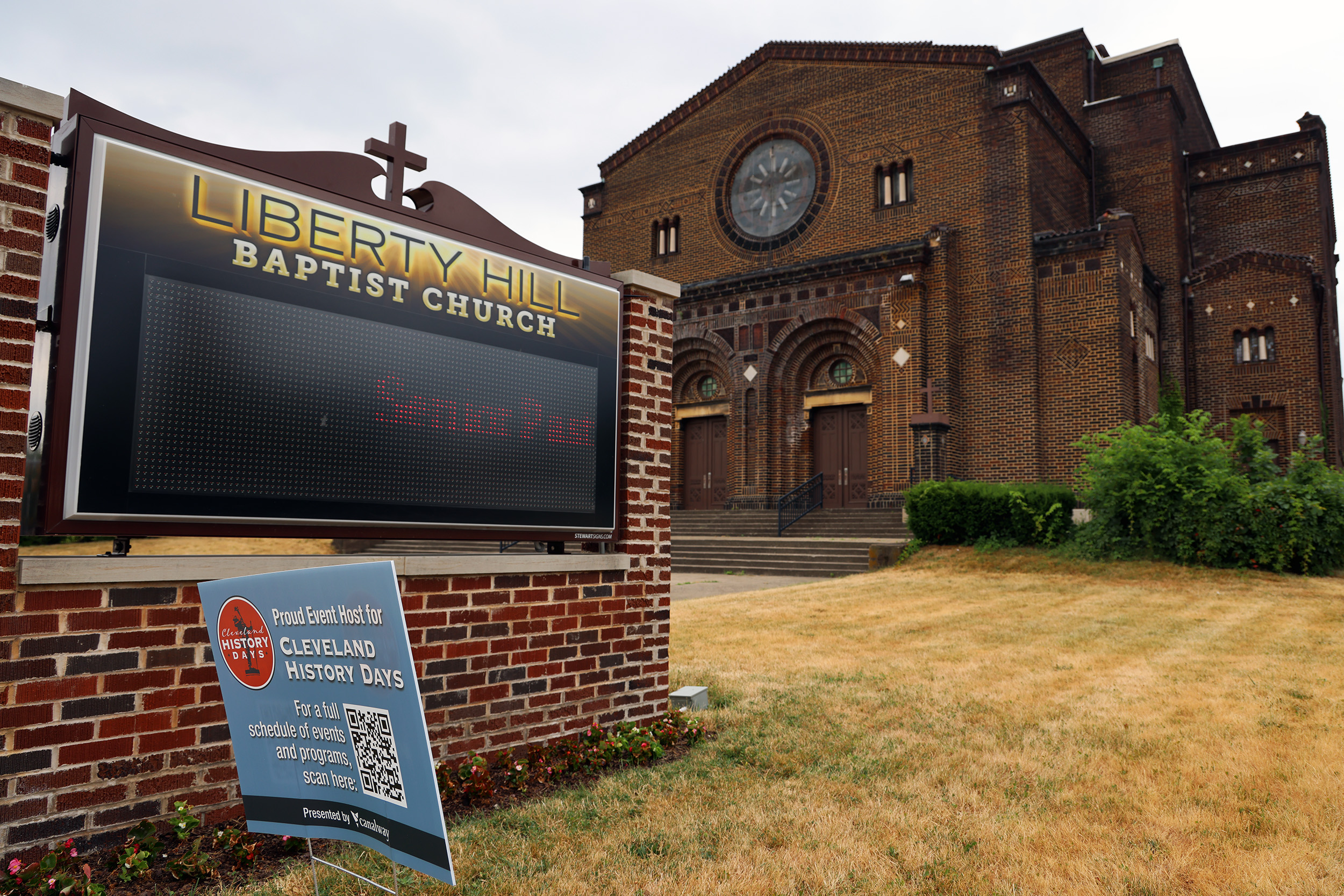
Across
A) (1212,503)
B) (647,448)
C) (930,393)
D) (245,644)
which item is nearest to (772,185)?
(930,393)

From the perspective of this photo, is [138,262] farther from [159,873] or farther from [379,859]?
[379,859]

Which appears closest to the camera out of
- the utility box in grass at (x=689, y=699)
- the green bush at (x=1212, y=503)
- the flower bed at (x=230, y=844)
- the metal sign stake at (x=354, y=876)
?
the metal sign stake at (x=354, y=876)

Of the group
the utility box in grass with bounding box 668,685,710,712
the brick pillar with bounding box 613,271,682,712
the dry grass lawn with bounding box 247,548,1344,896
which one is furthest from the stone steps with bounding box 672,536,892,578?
the brick pillar with bounding box 613,271,682,712

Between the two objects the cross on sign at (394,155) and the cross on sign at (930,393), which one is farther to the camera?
the cross on sign at (930,393)

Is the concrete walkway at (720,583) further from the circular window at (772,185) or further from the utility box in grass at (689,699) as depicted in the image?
the circular window at (772,185)

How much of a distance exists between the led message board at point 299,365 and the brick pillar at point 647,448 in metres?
0.21

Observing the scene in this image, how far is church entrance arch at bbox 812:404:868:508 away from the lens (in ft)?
75.9

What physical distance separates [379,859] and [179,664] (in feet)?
3.52

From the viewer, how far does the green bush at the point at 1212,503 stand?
14.0 meters

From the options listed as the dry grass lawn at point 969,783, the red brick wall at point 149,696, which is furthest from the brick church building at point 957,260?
the red brick wall at point 149,696

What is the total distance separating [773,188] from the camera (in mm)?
25844

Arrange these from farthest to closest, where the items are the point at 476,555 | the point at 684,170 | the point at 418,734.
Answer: the point at 684,170 < the point at 476,555 < the point at 418,734

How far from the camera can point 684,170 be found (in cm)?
2772

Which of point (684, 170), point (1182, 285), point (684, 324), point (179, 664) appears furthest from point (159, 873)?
point (1182, 285)
